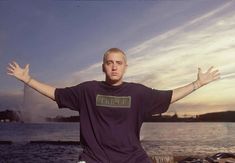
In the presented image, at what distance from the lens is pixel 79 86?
239 inches

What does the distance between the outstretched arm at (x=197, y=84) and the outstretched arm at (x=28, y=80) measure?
1.88m

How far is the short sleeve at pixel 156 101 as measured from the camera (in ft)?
20.0

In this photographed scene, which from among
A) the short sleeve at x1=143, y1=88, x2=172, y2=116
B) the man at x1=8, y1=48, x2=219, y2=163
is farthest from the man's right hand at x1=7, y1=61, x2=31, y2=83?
the short sleeve at x1=143, y1=88, x2=172, y2=116

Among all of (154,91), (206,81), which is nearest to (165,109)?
(154,91)

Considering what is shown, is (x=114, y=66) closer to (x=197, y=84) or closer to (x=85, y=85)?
(x=85, y=85)

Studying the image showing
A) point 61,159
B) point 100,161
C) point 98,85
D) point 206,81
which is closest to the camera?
point 100,161

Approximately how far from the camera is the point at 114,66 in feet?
19.0

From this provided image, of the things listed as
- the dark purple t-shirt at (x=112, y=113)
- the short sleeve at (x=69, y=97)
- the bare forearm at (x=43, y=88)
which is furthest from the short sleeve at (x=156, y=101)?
the bare forearm at (x=43, y=88)

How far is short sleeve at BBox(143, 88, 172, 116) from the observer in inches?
240

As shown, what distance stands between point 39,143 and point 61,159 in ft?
153

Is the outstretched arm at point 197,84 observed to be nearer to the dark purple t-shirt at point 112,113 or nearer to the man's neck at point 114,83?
the dark purple t-shirt at point 112,113

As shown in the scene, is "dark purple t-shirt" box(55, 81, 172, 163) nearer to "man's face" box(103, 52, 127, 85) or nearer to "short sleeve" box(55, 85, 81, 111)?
"short sleeve" box(55, 85, 81, 111)

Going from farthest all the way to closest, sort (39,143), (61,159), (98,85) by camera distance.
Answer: (39,143), (61,159), (98,85)

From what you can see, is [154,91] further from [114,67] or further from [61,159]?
[61,159]
